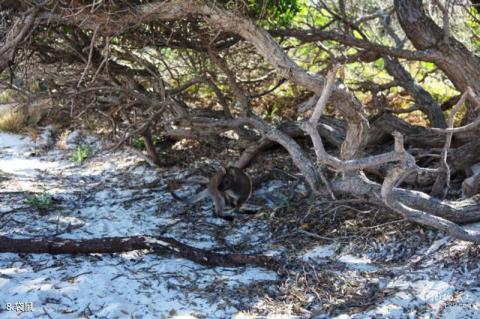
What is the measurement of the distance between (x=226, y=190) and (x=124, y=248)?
5.89ft

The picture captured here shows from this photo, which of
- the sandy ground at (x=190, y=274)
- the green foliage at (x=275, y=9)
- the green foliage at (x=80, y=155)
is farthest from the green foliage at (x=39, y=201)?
the green foliage at (x=275, y=9)

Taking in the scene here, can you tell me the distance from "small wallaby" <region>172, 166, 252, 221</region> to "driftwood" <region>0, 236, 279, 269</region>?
138 centimetres

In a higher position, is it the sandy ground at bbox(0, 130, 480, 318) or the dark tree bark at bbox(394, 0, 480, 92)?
the dark tree bark at bbox(394, 0, 480, 92)

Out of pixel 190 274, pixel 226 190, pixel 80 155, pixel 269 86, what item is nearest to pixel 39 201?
pixel 226 190

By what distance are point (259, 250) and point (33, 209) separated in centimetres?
274

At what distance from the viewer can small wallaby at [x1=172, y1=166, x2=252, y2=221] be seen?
6.59 meters

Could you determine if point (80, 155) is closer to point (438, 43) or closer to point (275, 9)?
point (275, 9)

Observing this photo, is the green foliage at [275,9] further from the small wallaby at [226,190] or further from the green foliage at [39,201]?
the green foliage at [39,201]

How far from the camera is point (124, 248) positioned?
510 cm

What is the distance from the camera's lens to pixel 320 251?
527cm

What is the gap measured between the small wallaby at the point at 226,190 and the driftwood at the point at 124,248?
4.53 feet

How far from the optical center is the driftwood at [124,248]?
4961 mm

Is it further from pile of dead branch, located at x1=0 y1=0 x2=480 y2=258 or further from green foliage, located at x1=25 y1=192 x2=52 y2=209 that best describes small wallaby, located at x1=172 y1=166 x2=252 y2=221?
green foliage, located at x1=25 y1=192 x2=52 y2=209

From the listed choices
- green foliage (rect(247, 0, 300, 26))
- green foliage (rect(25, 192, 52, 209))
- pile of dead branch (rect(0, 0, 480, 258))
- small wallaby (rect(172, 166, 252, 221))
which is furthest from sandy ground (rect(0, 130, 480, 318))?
green foliage (rect(247, 0, 300, 26))
